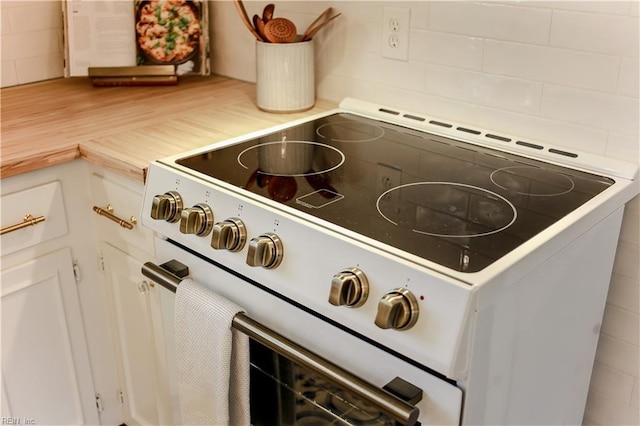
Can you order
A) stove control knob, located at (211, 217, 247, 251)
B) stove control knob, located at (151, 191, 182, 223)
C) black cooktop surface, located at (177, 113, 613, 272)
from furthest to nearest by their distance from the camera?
stove control knob, located at (151, 191, 182, 223) < stove control knob, located at (211, 217, 247, 251) < black cooktop surface, located at (177, 113, 613, 272)

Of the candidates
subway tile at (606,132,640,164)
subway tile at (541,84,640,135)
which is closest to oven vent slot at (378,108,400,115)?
subway tile at (541,84,640,135)

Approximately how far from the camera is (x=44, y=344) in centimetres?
164

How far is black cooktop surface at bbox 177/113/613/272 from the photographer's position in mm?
1014

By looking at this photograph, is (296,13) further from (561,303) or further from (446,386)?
(446,386)

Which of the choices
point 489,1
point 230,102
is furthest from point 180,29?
point 489,1

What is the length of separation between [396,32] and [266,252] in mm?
753

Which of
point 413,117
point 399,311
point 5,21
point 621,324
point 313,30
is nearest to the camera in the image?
point 399,311

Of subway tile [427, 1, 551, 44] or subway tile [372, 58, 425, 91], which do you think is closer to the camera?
subway tile [427, 1, 551, 44]

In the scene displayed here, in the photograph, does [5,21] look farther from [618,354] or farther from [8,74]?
[618,354]

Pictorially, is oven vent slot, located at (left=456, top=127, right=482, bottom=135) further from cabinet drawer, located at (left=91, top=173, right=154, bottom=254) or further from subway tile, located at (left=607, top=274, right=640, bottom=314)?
cabinet drawer, located at (left=91, top=173, right=154, bottom=254)

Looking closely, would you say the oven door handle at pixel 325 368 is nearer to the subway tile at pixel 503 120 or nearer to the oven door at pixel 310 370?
the oven door at pixel 310 370

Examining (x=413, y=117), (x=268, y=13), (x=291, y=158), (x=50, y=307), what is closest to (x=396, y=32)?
→ (x=413, y=117)

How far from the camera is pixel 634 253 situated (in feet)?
4.29

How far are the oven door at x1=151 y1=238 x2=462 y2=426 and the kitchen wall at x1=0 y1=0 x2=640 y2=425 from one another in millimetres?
605
